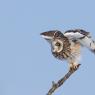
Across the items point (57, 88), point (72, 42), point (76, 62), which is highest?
point (72, 42)

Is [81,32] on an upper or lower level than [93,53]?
upper

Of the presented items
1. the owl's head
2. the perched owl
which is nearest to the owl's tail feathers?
the perched owl

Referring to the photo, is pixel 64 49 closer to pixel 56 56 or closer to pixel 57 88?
pixel 56 56

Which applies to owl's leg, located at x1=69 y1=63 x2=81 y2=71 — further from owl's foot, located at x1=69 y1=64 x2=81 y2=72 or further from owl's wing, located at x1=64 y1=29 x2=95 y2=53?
owl's wing, located at x1=64 y1=29 x2=95 y2=53

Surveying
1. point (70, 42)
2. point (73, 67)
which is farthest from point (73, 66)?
point (70, 42)

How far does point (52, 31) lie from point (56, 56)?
0.24 m

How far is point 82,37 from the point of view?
6.26 ft

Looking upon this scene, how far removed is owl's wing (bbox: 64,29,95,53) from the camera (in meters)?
1.85

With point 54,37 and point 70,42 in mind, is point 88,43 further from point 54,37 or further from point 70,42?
point 54,37

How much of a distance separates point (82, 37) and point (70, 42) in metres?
0.11

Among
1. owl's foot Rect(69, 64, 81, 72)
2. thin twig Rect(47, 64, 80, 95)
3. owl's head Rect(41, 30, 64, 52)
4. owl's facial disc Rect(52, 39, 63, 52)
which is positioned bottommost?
thin twig Rect(47, 64, 80, 95)

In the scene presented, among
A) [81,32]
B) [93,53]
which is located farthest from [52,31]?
[93,53]

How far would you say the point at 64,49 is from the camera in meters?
2.03

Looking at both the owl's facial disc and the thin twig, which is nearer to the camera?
the thin twig
